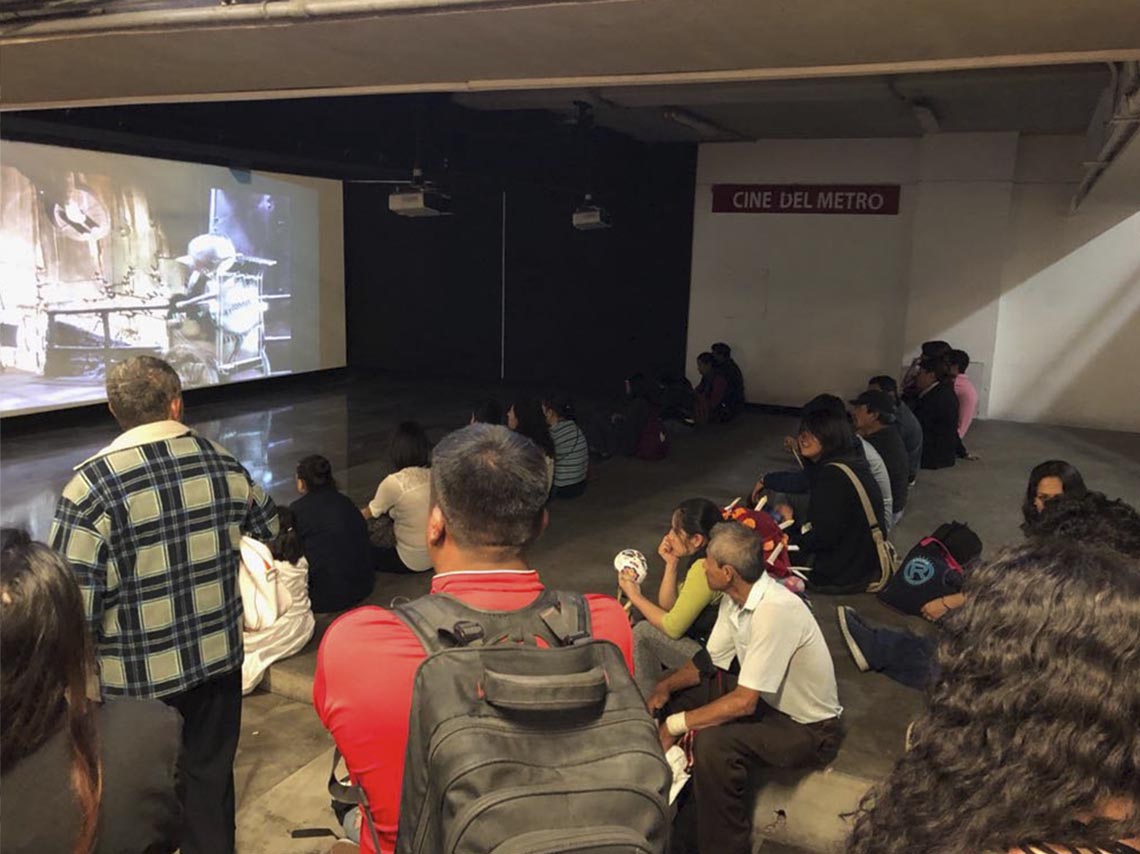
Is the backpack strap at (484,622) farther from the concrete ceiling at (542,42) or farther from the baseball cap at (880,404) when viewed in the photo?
the baseball cap at (880,404)

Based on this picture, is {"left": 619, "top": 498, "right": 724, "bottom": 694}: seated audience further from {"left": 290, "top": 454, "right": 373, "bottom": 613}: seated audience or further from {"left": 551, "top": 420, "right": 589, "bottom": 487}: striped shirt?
{"left": 551, "top": 420, "right": 589, "bottom": 487}: striped shirt

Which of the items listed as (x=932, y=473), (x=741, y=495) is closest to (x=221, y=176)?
(x=741, y=495)

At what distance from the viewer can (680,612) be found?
3.17 metres

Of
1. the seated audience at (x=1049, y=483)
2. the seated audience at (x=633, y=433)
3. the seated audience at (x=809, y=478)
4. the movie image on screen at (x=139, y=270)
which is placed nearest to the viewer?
the seated audience at (x=1049, y=483)

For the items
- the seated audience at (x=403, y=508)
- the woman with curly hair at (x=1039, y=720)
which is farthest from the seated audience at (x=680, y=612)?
the woman with curly hair at (x=1039, y=720)

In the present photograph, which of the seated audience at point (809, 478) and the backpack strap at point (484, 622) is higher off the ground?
the backpack strap at point (484, 622)

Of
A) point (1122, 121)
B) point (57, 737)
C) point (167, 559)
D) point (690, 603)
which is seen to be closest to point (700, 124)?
point (1122, 121)

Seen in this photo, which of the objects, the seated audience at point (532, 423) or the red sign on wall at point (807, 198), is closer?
the seated audience at point (532, 423)

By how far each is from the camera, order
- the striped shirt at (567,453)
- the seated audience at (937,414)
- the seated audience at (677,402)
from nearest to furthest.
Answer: the striped shirt at (567,453), the seated audience at (937,414), the seated audience at (677,402)

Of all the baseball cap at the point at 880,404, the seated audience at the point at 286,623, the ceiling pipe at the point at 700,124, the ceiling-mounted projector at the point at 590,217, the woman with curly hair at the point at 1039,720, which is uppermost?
the ceiling pipe at the point at 700,124

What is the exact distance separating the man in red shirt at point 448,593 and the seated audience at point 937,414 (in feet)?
21.1

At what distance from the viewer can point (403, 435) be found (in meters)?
4.70

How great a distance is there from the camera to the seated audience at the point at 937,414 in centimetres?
717

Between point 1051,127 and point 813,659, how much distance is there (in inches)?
308
